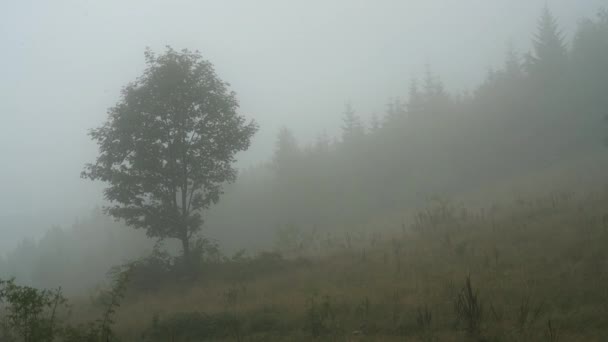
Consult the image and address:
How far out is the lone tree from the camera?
1489 cm

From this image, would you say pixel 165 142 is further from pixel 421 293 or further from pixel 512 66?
pixel 512 66

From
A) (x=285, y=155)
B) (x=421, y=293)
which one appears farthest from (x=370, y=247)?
(x=285, y=155)

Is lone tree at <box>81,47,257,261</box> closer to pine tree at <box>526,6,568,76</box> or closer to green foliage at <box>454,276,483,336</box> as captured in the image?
green foliage at <box>454,276,483,336</box>

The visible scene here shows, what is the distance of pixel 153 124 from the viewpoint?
1494 cm

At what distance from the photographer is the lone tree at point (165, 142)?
1489 cm

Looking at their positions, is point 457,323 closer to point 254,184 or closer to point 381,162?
point 381,162

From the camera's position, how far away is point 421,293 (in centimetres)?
784

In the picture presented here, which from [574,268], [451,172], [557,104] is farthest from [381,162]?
[574,268]

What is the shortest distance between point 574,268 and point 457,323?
10.9 feet

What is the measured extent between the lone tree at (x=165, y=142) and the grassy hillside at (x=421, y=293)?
3.19 metres

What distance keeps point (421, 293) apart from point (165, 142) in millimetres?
11279

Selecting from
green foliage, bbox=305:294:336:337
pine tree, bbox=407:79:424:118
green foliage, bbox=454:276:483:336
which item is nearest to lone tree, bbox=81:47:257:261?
green foliage, bbox=305:294:336:337

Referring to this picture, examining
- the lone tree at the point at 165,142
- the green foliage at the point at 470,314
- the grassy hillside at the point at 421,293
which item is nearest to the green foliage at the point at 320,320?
the grassy hillside at the point at 421,293

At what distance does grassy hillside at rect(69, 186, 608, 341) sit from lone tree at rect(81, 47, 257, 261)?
319 centimetres
